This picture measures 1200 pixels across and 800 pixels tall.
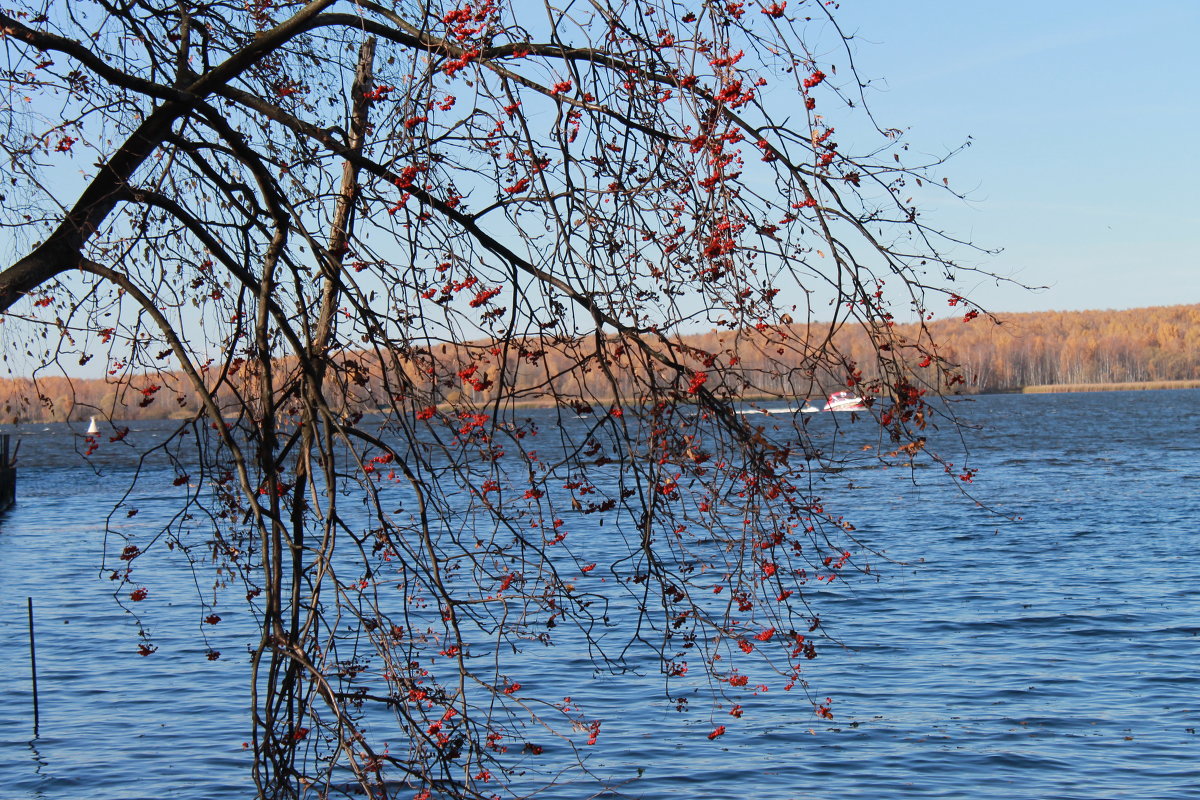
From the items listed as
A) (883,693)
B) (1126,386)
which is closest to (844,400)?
(883,693)

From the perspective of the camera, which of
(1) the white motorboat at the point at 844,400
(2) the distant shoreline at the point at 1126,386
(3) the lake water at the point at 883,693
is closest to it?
(1) the white motorboat at the point at 844,400

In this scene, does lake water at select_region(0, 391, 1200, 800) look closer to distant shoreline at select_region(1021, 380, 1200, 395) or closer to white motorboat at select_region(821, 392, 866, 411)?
white motorboat at select_region(821, 392, 866, 411)

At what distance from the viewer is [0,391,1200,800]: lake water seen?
38.3 feet

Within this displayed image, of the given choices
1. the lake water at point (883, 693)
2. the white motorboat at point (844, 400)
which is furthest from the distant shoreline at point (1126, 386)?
the white motorboat at point (844, 400)

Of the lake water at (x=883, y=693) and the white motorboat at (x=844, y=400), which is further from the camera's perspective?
the lake water at (x=883, y=693)

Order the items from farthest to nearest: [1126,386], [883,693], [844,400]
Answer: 1. [1126,386]
2. [883,693]
3. [844,400]

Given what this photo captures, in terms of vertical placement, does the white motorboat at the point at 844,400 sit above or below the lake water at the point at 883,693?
above

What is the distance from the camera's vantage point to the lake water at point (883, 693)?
38.3 feet

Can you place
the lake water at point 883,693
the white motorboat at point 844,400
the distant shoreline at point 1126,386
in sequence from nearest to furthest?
1. the white motorboat at point 844,400
2. the lake water at point 883,693
3. the distant shoreline at point 1126,386

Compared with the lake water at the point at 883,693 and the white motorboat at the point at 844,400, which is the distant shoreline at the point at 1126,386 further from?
the white motorboat at the point at 844,400

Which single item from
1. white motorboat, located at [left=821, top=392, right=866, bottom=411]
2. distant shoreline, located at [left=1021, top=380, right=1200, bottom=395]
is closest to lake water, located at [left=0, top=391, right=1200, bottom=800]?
white motorboat, located at [left=821, top=392, right=866, bottom=411]

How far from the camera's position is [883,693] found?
1419 centimetres

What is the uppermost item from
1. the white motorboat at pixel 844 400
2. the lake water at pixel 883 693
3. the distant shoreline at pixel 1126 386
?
the white motorboat at pixel 844 400

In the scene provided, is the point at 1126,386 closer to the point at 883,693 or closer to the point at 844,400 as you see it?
the point at 883,693
